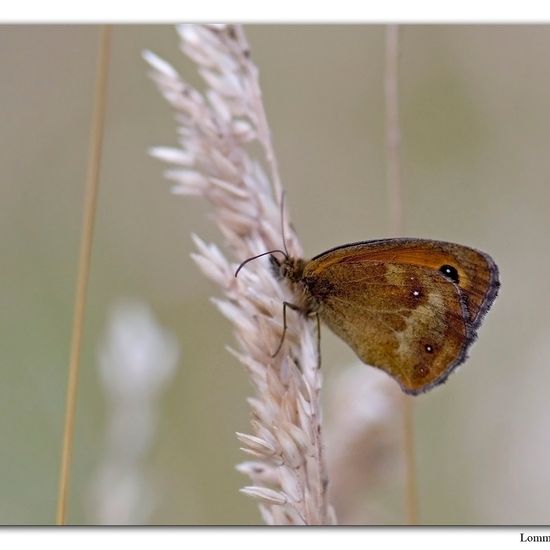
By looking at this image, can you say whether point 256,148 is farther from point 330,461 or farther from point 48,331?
point 330,461

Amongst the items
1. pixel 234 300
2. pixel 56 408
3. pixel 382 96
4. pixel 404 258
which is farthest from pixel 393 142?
pixel 56 408

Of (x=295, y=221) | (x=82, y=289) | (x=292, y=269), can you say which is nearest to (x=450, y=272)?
(x=292, y=269)

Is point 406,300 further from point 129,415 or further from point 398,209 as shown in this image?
point 129,415
